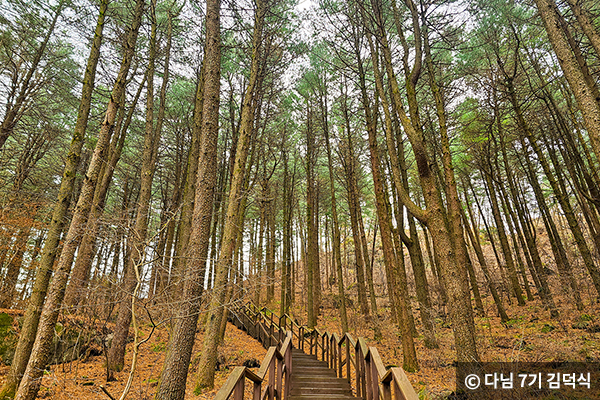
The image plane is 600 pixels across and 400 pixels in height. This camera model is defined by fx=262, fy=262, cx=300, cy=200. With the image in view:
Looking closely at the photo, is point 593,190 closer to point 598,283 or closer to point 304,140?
point 598,283

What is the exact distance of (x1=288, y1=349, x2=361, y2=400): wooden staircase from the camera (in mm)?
4222

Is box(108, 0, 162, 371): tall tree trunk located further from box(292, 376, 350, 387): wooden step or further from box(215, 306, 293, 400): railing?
box(292, 376, 350, 387): wooden step

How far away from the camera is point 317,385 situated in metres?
4.98

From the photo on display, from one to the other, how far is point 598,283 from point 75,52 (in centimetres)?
2023

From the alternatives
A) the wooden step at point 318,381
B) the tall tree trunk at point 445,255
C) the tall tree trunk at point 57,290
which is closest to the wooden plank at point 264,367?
the wooden step at point 318,381

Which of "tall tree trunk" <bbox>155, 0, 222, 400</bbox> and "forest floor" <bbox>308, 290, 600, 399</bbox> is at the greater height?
"tall tree trunk" <bbox>155, 0, 222, 400</bbox>

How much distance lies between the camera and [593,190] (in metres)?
7.64

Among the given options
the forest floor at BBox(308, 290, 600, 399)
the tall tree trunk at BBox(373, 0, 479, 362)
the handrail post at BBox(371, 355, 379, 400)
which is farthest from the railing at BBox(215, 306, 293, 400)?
the tall tree trunk at BBox(373, 0, 479, 362)

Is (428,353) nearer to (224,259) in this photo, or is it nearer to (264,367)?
(224,259)

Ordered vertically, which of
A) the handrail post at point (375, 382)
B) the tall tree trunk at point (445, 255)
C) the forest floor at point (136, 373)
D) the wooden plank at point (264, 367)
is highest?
the tall tree trunk at point (445, 255)

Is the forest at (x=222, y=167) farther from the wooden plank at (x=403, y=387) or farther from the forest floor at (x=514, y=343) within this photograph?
the wooden plank at (x=403, y=387)

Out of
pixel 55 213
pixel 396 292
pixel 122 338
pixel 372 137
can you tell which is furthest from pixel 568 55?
pixel 122 338

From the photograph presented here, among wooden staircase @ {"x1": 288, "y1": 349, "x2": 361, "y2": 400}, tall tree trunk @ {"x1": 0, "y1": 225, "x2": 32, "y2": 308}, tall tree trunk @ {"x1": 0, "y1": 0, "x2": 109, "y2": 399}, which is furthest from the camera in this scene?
tall tree trunk @ {"x1": 0, "y1": 225, "x2": 32, "y2": 308}

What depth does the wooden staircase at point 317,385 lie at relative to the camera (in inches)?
166
